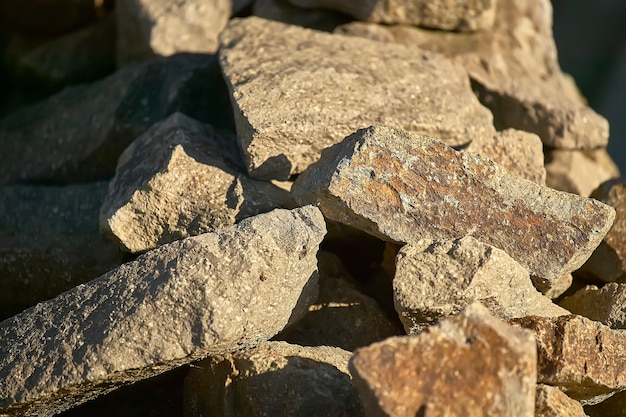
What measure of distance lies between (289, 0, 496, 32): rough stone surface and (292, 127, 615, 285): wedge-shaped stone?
1.25 metres

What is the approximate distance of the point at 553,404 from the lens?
1816 mm

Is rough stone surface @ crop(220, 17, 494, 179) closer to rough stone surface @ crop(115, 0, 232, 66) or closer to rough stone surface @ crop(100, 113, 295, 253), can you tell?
rough stone surface @ crop(100, 113, 295, 253)

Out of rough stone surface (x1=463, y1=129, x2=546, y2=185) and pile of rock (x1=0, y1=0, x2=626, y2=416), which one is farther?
rough stone surface (x1=463, y1=129, x2=546, y2=185)

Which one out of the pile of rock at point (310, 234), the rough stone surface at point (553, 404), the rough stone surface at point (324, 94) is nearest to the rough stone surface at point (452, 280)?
the pile of rock at point (310, 234)

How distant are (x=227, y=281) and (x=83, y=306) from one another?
0.38 metres

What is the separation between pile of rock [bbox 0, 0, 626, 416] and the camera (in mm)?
1810

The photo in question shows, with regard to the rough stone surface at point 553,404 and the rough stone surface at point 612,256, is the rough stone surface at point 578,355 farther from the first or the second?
the rough stone surface at point 612,256

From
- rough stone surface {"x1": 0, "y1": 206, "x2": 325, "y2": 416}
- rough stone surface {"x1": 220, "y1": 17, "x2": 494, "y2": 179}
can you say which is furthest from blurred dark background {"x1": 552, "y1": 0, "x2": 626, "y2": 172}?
rough stone surface {"x1": 0, "y1": 206, "x2": 325, "y2": 416}

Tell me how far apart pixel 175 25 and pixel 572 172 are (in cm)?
170

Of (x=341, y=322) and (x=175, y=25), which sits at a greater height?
(x=175, y=25)

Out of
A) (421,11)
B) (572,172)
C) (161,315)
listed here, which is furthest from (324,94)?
(572,172)

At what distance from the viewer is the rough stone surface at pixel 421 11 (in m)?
3.23

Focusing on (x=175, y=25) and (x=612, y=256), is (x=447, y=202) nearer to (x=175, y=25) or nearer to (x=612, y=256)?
(x=612, y=256)

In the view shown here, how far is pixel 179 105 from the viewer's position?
2869 millimetres
